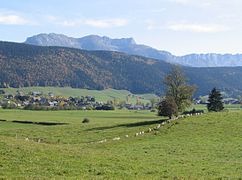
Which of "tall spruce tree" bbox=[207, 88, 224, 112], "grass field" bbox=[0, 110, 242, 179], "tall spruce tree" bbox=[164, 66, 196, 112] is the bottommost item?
"grass field" bbox=[0, 110, 242, 179]

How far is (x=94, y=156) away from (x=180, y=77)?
63.2 m

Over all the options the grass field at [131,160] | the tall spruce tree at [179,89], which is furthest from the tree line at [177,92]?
the grass field at [131,160]

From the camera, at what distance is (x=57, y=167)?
1144 inches

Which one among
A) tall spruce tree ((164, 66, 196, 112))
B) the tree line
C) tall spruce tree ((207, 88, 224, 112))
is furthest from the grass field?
tall spruce tree ((207, 88, 224, 112))

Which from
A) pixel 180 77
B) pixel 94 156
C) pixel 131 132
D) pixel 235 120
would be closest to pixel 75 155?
pixel 94 156

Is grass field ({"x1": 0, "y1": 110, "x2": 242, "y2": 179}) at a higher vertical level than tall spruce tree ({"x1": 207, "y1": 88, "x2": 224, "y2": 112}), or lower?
lower

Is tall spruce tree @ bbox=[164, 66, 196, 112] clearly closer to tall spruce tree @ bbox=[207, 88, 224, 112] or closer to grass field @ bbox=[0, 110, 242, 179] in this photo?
tall spruce tree @ bbox=[207, 88, 224, 112]

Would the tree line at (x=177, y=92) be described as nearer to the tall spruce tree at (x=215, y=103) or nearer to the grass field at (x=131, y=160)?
the tall spruce tree at (x=215, y=103)

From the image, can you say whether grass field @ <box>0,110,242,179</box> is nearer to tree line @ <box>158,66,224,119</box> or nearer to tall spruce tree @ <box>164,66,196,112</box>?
tree line @ <box>158,66,224,119</box>

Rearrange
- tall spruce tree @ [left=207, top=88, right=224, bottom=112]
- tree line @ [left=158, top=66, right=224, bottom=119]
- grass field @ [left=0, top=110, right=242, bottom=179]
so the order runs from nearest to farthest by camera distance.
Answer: grass field @ [left=0, top=110, right=242, bottom=179] → tree line @ [left=158, top=66, right=224, bottom=119] → tall spruce tree @ [left=207, top=88, right=224, bottom=112]

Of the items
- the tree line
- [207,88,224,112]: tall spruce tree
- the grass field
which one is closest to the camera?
the grass field

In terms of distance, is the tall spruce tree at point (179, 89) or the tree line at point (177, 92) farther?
the tall spruce tree at point (179, 89)

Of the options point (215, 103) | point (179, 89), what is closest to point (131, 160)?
point (179, 89)

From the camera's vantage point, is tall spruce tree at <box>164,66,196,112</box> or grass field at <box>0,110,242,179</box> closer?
grass field at <box>0,110,242,179</box>
